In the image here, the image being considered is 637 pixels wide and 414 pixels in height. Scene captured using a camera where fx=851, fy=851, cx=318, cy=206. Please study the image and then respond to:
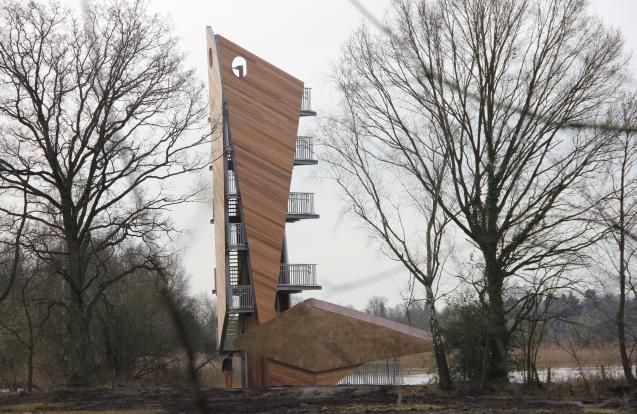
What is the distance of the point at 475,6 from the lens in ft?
76.0

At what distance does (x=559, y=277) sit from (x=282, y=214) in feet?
46.0

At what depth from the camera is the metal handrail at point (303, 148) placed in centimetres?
3372

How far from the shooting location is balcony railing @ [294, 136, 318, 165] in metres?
33.7

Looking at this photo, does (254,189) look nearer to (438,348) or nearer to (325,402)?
(438,348)

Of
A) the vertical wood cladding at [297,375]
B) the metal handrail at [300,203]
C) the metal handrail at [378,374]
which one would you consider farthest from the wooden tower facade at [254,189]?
the metal handrail at [378,374]

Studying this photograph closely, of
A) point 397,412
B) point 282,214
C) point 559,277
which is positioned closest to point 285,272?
point 282,214

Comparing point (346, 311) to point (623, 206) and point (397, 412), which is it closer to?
point (623, 206)

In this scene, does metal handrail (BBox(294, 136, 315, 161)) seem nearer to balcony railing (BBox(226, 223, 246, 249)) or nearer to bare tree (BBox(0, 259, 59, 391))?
balcony railing (BBox(226, 223, 246, 249))

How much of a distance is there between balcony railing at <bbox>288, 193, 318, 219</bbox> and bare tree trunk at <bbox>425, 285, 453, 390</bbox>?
39.0 feet

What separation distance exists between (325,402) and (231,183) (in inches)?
649

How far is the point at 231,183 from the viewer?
107 feet

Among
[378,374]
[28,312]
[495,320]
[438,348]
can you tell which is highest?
[28,312]

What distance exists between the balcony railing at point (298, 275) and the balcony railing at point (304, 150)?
4.13 m

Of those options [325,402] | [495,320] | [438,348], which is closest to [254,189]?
[438,348]
